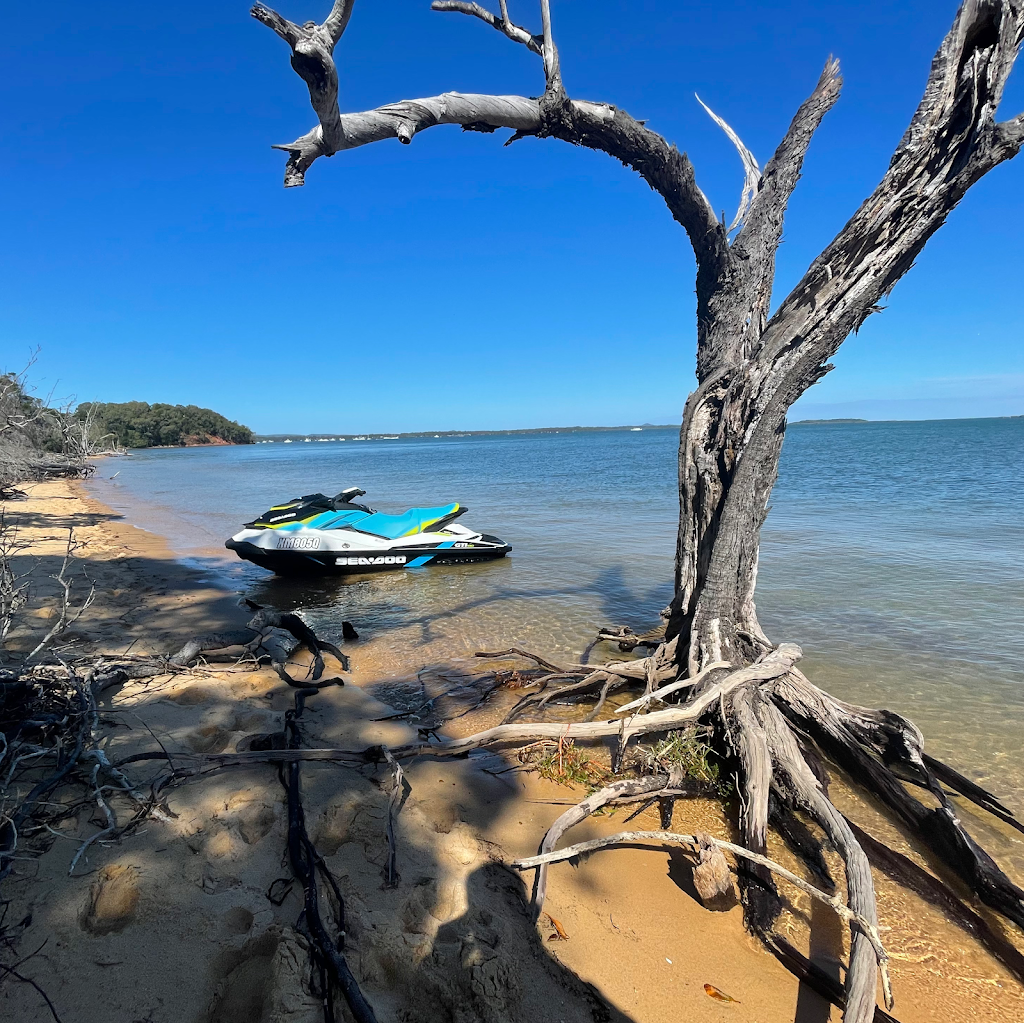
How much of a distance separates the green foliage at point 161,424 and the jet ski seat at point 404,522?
7196 centimetres

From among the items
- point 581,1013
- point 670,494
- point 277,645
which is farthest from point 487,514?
point 581,1013

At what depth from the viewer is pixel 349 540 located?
898cm

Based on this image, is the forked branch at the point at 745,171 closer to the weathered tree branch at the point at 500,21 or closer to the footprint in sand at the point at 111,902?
the weathered tree branch at the point at 500,21

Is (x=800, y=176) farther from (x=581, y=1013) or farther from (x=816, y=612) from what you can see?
(x=816, y=612)

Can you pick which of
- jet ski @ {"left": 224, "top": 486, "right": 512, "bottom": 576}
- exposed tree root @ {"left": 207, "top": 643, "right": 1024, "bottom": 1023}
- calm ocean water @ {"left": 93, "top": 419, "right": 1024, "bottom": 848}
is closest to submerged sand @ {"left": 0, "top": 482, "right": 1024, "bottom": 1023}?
exposed tree root @ {"left": 207, "top": 643, "right": 1024, "bottom": 1023}

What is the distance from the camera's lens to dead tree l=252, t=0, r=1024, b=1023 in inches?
91.7

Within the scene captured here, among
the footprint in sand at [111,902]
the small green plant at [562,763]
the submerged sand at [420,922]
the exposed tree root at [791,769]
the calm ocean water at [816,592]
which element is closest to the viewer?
the submerged sand at [420,922]

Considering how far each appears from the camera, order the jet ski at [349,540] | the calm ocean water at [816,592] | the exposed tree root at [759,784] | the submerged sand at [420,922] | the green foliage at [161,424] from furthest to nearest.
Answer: the green foliage at [161,424] → the jet ski at [349,540] → the calm ocean water at [816,592] → the exposed tree root at [759,784] → the submerged sand at [420,922]

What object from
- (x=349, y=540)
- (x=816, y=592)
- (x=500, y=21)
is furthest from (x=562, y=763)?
(x=349, y=540)

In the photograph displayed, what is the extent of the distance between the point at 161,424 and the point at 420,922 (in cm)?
9671

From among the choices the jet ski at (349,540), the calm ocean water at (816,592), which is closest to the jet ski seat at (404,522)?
the jet ski at (349,540)

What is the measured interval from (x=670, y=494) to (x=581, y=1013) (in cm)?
1892

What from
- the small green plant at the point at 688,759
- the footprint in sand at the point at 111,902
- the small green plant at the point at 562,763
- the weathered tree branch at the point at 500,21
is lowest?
the small green plant at the point at 562,763

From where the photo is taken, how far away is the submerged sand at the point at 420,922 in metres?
1.63
